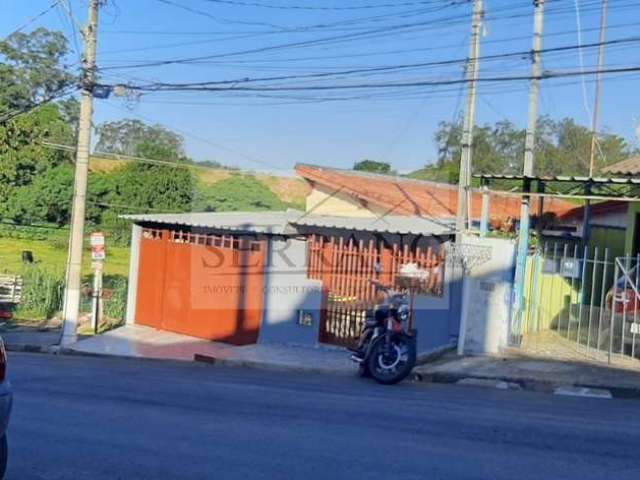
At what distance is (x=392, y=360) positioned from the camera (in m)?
11.9

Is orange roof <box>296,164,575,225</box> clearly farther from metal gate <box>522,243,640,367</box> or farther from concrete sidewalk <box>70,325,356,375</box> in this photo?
concrete sidewalk <box>70,325,356,375</box>

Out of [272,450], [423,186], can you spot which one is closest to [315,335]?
[272,450]

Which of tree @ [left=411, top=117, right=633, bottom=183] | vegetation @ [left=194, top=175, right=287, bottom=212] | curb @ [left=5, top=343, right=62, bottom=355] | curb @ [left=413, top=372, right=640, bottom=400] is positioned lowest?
curb @ [left=5, top=343, right=62, bottom=355]

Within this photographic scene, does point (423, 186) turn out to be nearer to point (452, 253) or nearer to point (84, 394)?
point (452, 253)

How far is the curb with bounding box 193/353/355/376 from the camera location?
535 inches

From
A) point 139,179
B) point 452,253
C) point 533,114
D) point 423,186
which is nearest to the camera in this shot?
point 452,253

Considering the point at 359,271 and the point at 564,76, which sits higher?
the point at 564,76

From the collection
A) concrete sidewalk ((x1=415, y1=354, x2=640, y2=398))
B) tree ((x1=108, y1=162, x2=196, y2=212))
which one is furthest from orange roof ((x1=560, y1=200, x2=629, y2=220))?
tree ((x1=108, y1=162, x2=196, y2=212))

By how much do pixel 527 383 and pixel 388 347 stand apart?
2.13 m

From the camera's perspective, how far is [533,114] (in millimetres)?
16094

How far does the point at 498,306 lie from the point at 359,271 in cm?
293

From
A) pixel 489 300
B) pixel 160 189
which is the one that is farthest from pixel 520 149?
pixel 489 300

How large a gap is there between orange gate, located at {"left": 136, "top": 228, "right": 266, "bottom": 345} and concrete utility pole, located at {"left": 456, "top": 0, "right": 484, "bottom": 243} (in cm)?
428

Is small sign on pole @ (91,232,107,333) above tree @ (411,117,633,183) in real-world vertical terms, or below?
below
